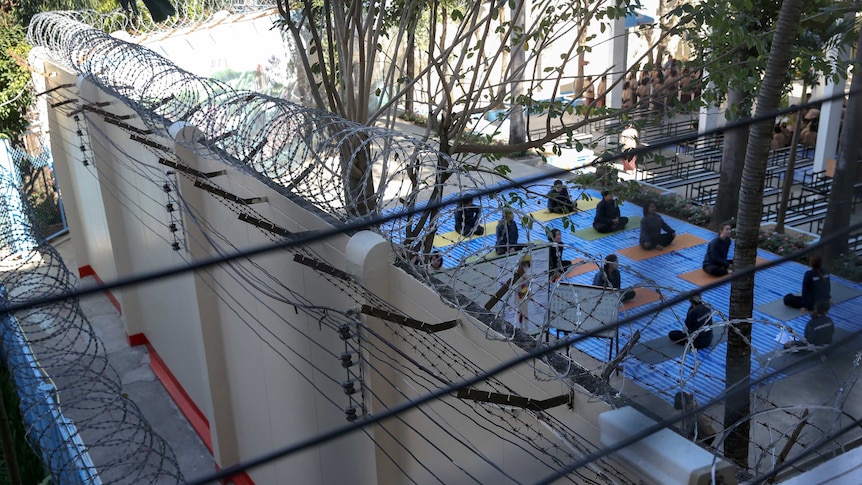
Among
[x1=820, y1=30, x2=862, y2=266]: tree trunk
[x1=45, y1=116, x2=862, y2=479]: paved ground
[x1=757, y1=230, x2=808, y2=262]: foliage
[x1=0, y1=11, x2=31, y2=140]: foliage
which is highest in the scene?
[x1=0, y1=11, x2=31, y2=140]: foliage

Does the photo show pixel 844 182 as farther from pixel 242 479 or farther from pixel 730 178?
pixel 242 479

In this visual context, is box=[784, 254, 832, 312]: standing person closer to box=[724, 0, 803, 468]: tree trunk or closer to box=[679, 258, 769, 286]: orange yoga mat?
box=[724, 0, 803, 468]: tree trunk

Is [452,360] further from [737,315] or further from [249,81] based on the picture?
[249,81]

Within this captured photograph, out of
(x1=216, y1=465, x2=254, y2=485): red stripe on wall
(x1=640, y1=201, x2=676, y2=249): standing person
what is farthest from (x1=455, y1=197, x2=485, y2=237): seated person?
(x1=640, y1=201, x2=676, y2=249): standing person

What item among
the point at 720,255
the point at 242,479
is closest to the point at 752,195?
the point at 242,479

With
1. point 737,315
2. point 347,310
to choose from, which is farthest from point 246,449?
point 737,315

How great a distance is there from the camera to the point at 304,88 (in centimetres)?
1703

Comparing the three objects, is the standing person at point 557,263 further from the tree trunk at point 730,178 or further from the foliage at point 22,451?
the tree trunk at point 730,178

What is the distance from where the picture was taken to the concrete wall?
9.81 ft

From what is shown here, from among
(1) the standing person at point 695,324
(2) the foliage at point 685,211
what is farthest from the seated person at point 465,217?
(2) the foliage at point 685,211

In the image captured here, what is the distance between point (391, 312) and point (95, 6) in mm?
13736

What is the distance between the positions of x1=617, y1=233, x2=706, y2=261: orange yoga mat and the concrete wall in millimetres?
5831

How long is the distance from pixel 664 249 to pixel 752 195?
19.0ft

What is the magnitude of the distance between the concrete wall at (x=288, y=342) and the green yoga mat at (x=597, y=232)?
5.83 metres
